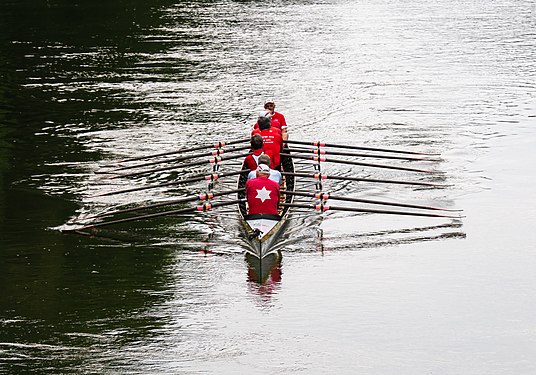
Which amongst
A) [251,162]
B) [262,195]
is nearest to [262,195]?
[262,195]

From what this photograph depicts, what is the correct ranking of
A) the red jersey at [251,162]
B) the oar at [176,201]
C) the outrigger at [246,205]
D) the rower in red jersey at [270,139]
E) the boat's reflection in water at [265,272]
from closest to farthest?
the boat's reflection in water at [265,272] < the outrigger at [246,205] < the oar at [176,201] < the red jersey at [251,162] < the rower in red jersey at [270,139]

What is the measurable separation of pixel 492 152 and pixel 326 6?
38565 millimetres

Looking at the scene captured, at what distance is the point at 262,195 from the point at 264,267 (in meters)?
1.52

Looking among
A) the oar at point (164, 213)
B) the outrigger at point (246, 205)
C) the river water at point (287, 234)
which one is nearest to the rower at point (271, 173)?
the outrigger at point (246, 205)

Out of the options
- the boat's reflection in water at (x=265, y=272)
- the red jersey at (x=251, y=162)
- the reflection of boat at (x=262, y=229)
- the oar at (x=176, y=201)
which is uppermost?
the red jersey at (x=251, y=162)

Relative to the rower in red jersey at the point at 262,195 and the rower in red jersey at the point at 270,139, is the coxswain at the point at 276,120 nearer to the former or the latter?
the rower in red jersey at the point at 270,139

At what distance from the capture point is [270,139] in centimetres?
2388

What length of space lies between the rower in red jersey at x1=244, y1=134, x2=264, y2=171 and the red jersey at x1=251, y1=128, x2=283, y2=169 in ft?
0.96

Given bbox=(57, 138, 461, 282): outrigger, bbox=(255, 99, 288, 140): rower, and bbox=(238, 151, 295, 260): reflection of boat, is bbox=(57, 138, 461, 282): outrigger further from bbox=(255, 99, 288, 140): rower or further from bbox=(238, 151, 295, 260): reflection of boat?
bbox=(255, 99, 288, 140): rower

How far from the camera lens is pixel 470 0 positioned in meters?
67.1

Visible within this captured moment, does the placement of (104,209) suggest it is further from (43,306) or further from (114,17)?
(114,17)

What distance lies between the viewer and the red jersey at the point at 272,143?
23.9 meters

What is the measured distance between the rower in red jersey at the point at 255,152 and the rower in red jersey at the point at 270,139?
0.31 meters

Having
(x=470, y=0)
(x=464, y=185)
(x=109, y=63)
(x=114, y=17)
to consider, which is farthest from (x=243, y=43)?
(x=464, y=185)
